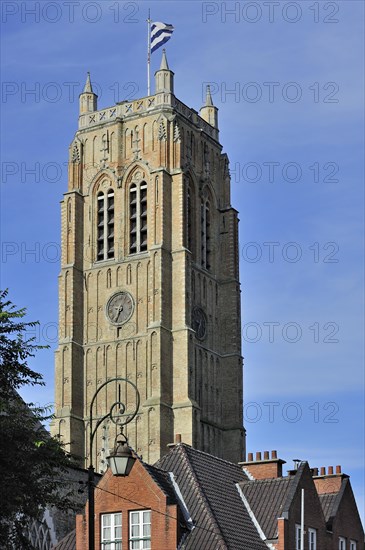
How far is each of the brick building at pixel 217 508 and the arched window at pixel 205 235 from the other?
176ft

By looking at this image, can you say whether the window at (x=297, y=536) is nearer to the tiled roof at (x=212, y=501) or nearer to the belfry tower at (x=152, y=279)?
the tiled roof at (x=212, y=501)

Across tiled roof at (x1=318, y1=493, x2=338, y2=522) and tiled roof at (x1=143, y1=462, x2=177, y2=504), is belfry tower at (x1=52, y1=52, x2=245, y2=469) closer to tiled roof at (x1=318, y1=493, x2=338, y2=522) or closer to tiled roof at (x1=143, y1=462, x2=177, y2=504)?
tiled roof at (x1=318, y1=493, x2=338, y2=522)

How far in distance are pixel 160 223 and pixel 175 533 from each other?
194 ft

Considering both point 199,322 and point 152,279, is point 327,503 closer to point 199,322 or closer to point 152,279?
point 152,279

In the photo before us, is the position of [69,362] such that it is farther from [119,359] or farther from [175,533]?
[175,533]

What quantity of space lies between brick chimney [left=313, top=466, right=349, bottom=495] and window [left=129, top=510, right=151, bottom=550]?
10759 millimetres

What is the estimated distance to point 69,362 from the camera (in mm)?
98312

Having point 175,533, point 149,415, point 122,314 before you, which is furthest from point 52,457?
point 122,314

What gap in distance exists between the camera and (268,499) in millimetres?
46312

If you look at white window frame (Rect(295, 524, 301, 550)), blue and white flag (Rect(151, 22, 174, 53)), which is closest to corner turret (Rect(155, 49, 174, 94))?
blue and white flag (Rect(151, 22, 174, 53))

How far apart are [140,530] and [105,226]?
62071mm

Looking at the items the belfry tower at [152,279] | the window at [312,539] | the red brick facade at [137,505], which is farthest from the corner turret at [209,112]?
the red brick facade at [137,505]

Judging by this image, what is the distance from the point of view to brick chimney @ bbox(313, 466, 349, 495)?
50500 mm

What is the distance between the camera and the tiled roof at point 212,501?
41.8 m
